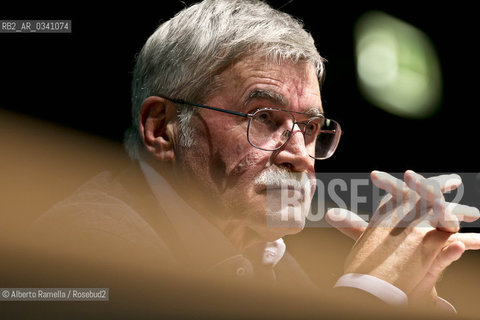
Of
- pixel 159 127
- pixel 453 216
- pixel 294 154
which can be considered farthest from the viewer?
pixel 159 127

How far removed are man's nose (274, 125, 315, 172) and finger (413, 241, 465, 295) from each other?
0.44 metres

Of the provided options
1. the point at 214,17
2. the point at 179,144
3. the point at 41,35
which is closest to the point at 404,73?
the point at 214,17

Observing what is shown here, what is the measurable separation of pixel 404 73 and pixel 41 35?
1445 millimetres

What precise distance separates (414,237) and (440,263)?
0.10 meters

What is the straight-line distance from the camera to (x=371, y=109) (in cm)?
217

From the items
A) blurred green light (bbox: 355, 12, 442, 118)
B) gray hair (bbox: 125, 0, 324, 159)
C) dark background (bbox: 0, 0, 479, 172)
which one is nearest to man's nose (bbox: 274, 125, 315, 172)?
gray hair (bbox: 125, 0, 324, 159)

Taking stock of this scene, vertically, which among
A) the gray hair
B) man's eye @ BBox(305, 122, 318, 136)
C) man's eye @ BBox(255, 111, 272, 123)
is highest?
the gray hair

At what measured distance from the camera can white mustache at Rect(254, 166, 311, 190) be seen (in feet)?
4.80

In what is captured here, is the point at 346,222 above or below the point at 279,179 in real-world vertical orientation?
below

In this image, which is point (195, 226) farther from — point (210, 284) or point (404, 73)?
point (404, 73)

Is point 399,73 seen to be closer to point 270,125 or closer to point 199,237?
point 270,125

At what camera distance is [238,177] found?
4.87ft

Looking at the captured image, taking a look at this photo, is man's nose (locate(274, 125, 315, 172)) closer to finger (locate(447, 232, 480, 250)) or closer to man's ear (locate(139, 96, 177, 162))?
man's ear (locate(139, 96, 177, 162))

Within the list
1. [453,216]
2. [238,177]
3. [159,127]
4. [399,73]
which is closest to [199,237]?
[238,177]
